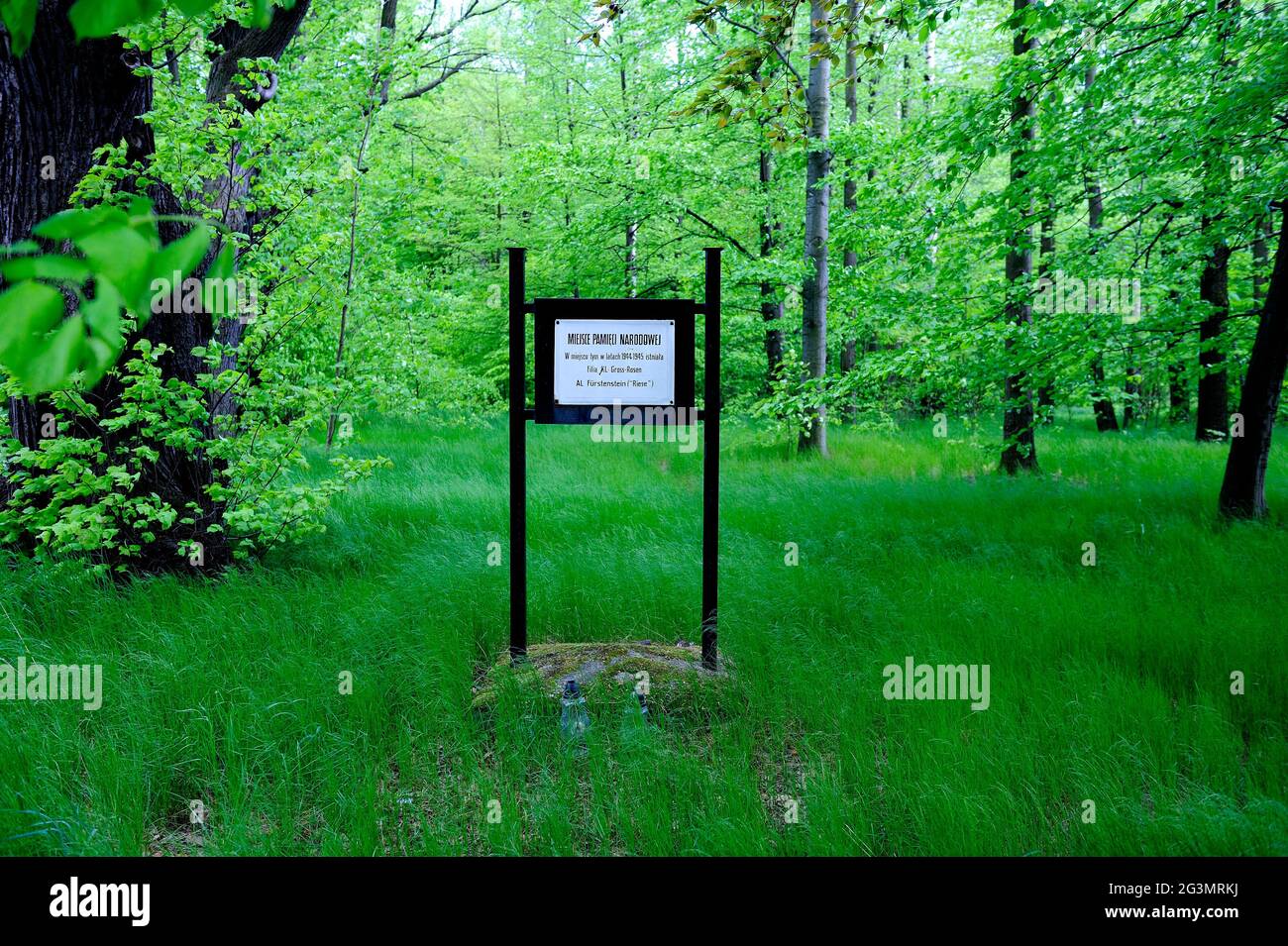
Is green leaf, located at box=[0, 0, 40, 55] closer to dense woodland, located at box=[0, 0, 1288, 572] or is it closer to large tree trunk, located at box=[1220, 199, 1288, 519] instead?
dense woodland, located at box=[0, 0, 1288, 572]

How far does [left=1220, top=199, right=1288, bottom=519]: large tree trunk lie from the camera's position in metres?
7.39

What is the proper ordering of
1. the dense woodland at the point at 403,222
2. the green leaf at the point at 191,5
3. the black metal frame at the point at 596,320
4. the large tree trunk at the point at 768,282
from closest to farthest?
the green leaf at the point at 191,5 → the black metal frame at the point at 596,320 → the dense woodland at the point at 403,222 → the large tree trunk at the point at 768,282

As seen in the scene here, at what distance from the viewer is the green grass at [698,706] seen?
10.9 ft

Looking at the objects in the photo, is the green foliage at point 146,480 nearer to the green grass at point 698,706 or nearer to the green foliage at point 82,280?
the green grass at point 698,706

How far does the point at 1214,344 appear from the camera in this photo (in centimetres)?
798

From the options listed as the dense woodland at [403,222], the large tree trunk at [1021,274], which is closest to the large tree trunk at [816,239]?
the dense woodland at [403,222]

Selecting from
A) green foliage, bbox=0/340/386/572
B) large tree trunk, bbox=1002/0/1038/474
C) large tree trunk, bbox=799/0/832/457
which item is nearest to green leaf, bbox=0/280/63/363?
green foliage, bbox=0/340/386/572

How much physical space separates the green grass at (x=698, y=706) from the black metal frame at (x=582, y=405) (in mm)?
455

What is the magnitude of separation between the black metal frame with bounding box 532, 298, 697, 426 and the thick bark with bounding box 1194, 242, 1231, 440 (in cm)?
589

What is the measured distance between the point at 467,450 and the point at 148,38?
26.5ft

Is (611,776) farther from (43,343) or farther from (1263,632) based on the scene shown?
(1263,632)

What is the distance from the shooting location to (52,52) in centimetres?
587

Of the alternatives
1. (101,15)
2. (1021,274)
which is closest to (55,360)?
A: (101,15)

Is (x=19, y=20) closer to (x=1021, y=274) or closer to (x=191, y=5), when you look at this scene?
(x=191, y=5)
